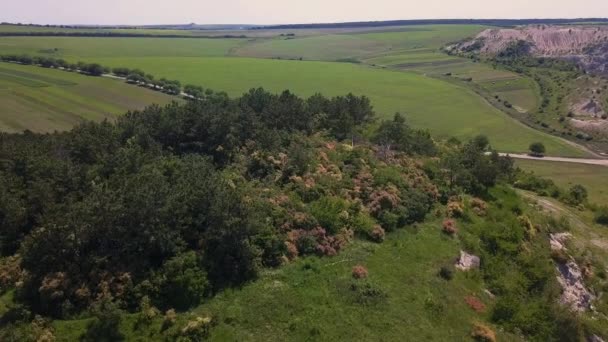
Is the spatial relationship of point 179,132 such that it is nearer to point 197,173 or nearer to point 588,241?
point 197,173

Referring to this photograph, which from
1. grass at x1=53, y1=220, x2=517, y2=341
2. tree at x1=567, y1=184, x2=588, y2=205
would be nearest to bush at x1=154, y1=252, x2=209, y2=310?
grass at x1=53, y1=220, x2=517, y2=341

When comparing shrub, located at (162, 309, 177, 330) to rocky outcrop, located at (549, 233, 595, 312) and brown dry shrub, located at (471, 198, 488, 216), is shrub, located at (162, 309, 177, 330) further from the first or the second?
brown dry shrub, located at (471, 198, 488, 216)

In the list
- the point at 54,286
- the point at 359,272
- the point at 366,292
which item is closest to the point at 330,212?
the point at 359,272

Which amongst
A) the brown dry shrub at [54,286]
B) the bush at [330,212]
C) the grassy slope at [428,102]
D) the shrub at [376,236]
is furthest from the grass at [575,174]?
the brown dry shrub at [54,286]

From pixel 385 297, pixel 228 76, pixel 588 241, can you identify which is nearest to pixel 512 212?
pixel 588 241

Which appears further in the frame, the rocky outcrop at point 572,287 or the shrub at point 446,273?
the rocky outcrop at point 572,287

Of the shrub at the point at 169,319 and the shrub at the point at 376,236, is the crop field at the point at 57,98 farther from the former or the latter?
the shrub at the point at 376,236

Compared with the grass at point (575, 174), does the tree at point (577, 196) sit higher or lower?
higher
